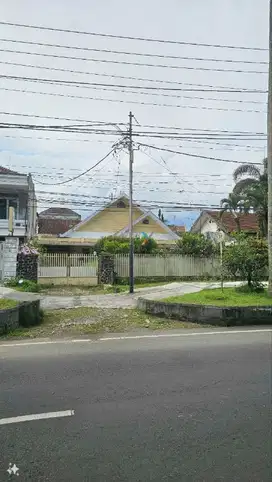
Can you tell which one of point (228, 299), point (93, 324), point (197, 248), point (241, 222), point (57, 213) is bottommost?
point (93, 324)

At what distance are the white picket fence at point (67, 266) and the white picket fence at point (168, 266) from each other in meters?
1.43

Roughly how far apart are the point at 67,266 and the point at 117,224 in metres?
13.9

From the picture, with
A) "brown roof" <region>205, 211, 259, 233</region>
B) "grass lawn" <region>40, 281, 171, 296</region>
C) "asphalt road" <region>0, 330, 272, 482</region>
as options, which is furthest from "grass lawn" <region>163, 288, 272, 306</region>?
"brown roof" <region>205, 211, 259, 233</region>

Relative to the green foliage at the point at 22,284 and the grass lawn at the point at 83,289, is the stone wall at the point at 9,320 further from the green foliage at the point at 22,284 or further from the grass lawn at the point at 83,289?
the grass lawn at the point at 83,289

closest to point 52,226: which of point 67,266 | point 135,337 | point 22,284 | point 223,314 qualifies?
point 67,266

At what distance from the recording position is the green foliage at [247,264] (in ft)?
38.3

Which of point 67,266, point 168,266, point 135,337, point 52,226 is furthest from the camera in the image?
point 52,226

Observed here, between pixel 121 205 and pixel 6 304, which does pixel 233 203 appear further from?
pixel 6 304

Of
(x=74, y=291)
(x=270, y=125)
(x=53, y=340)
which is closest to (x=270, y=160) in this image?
(x=270, y=125)

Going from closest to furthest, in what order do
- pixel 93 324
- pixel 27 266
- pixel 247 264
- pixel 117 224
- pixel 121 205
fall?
pixel 93 324 → pixel 247 264 → pixel 27 266 → pixel 117 224 → pixel 121 205

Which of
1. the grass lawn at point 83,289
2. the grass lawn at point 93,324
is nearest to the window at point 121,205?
the grass lawn at point 83,289

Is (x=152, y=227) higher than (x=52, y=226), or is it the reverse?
(x=52, y=226)

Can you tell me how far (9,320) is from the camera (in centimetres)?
808

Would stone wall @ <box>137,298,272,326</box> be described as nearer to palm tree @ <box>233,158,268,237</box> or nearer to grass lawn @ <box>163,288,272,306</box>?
grass lawn @ <box>163,288,272,306</box>
